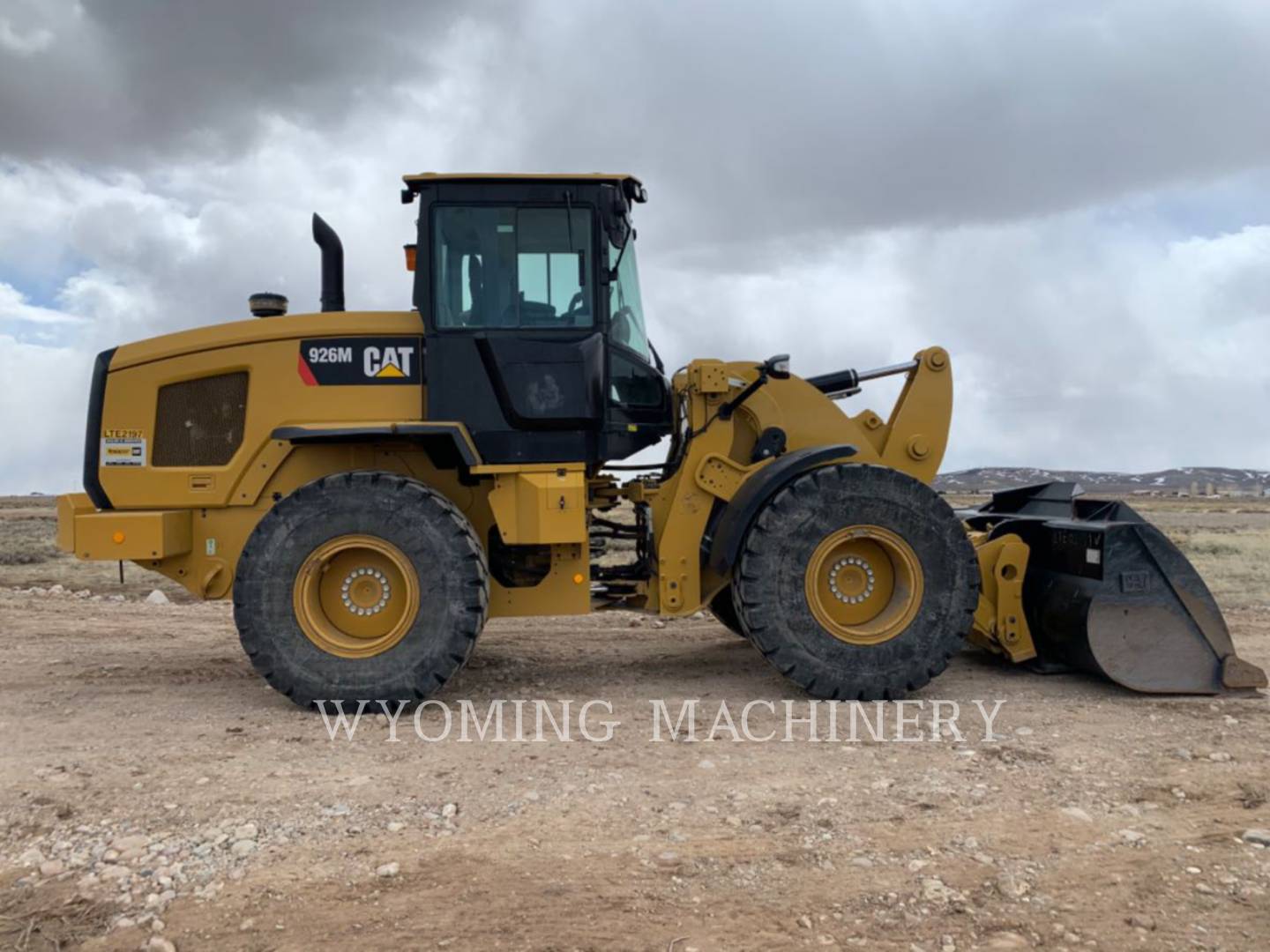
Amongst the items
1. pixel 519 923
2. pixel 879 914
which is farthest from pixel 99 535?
pixel 879 914

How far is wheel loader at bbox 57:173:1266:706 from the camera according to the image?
221 inches

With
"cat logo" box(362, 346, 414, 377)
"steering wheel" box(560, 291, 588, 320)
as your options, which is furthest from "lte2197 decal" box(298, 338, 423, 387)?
"steering wheel" box(560, 291, 588, 320)

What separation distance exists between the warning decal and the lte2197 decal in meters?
1.17

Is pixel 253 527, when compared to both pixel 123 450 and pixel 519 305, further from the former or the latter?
pixel 519 305

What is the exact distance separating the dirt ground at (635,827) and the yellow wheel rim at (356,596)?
469 millimetres

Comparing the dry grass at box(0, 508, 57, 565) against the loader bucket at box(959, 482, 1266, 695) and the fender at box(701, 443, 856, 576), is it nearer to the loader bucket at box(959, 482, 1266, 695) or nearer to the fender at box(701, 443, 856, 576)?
the fender at box(701, 443, 856, 576)

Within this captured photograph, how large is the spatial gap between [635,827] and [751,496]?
8.10 ft

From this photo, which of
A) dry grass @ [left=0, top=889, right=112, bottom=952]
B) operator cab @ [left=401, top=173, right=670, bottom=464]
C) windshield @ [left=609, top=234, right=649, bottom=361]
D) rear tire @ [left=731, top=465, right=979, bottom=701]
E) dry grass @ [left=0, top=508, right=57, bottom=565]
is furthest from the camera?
dry grass @ [left=0, top=508, right=57, bottom=565]

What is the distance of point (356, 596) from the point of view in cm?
575

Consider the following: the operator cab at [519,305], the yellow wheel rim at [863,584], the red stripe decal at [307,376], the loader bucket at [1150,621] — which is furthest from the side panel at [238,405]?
the loader bucket at [1150,621]

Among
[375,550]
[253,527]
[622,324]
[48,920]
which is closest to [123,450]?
[253,527]

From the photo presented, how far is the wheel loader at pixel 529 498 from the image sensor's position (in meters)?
5.61

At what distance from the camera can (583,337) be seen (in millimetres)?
5949

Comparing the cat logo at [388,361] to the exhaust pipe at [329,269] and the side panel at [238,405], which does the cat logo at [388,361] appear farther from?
the exhaust pipe at [329,269]
